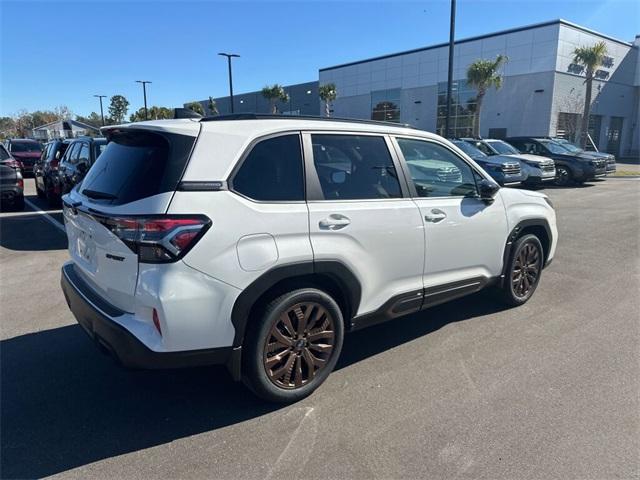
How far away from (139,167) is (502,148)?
16545mm

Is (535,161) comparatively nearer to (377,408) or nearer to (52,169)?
(52,169)

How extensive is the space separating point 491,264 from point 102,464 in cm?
354

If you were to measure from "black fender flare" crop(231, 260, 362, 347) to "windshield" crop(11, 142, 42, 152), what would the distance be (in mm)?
23692

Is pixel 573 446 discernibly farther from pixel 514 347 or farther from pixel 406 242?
pixel 406 242

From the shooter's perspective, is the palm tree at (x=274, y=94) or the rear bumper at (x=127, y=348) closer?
the rear bumper at (x=127, y=348)

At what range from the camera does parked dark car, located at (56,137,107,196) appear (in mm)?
8289

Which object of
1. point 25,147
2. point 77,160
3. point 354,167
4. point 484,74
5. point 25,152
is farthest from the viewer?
point 484,74

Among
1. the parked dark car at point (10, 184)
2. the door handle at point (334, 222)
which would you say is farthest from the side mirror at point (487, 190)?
the parked dark car at point (10, 184)

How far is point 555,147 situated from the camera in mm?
18016

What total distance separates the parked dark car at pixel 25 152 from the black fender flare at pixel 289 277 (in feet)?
73.8

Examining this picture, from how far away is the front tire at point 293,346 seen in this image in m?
2.86

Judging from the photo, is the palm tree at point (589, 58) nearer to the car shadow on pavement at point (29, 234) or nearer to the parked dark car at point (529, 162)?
the parked dark car at point (529, 162)

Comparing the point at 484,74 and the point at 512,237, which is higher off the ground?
the point at 484,74

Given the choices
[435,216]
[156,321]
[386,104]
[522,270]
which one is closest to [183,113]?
[156,321]
